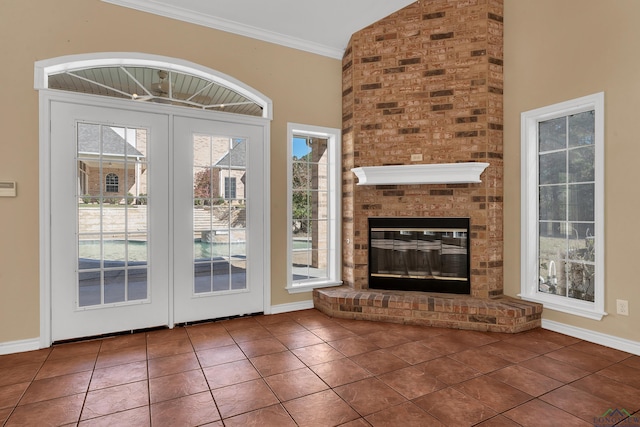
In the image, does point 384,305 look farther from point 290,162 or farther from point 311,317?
point 290,162

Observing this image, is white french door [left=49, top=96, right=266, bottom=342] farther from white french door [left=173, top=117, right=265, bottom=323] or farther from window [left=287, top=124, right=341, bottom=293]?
window [left=287, top=124, right=341, bottom=293]

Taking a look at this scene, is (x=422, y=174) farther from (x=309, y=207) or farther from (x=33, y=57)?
(x=33, y=57)

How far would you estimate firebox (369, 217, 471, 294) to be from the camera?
12.7 feet

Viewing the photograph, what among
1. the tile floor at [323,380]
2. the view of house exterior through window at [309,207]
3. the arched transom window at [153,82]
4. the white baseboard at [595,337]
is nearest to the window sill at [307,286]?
the view of house exterior through window at [309,207]

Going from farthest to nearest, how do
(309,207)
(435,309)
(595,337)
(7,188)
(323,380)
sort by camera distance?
(309,207)
(435,309)
(595,337)
(7,188)
(323,380)

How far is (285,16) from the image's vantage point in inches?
142

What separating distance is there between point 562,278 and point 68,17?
5.27 metres

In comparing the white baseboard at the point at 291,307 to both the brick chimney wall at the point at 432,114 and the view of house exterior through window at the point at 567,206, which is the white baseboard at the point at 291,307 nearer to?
the brick chimney wall at the point at 432,114

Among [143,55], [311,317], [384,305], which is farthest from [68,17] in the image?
[384,305]

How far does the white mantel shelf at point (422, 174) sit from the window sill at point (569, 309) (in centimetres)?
136

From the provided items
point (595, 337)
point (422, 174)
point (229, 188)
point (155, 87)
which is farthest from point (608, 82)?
point (155, 87)

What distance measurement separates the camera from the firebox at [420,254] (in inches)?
153

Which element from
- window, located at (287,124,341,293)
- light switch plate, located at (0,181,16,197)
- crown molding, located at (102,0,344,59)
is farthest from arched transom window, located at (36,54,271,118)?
light switch plate, located at (0,181,16,197)

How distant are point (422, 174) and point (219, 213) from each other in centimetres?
227
